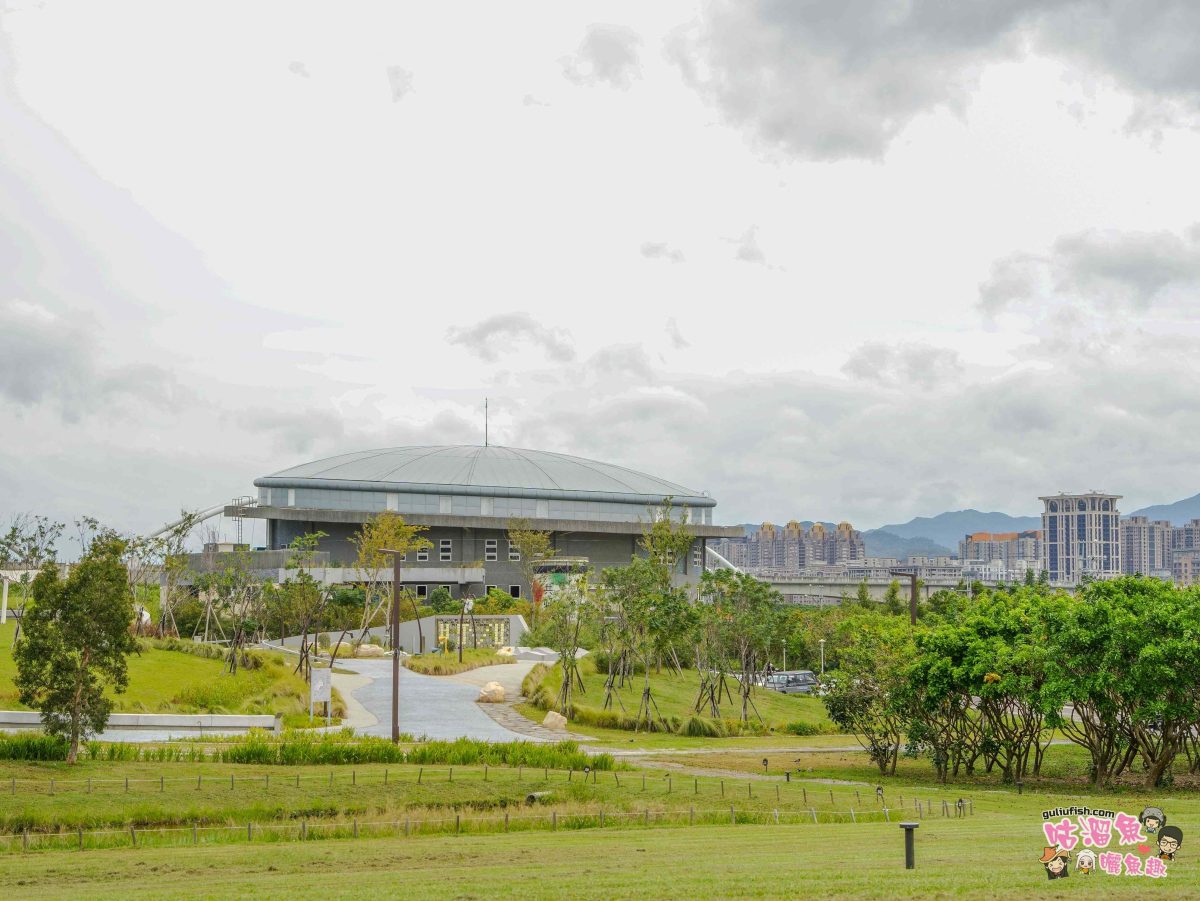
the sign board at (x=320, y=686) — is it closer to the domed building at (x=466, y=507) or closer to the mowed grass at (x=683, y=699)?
the mowed grass at (x=683, y=699)

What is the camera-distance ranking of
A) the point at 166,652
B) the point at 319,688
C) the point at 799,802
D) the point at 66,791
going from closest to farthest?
the point at 66,791
the point at 799,802
the point at 319,688
the point at 166,652

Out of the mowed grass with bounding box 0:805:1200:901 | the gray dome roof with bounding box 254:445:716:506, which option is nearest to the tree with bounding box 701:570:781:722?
the mowed grass with bounding box 0:805:1200:901

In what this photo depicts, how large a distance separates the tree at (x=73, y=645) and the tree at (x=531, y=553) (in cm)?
4918

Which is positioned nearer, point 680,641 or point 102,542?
point 102,542

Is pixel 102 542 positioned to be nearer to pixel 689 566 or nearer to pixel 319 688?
pixel 319 688

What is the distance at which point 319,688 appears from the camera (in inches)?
1506

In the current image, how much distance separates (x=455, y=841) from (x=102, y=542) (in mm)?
14593

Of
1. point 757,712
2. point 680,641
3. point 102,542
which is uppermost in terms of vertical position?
point 102,542

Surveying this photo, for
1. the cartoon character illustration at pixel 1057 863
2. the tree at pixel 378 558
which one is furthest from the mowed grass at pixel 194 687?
the cartoon character illustration at pixel 1057 863

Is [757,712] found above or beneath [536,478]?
beneath

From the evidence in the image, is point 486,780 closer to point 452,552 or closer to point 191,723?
point 191,723

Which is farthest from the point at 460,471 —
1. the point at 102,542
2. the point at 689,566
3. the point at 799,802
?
the point at 799,802

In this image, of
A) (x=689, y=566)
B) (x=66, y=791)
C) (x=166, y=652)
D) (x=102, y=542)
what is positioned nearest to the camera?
(x=66, y=791)

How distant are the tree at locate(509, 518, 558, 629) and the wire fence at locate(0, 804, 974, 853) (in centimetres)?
5253
